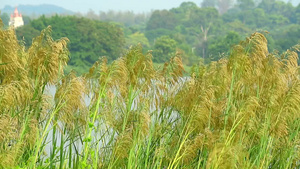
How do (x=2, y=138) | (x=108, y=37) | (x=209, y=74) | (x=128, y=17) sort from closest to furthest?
1. (x=2, y=138)
2. (x=209, y=74)
3. (x=108, y=37)
4. (x=128, y=17)

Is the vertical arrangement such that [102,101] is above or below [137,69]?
below

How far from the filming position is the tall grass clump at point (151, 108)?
523 centimetres

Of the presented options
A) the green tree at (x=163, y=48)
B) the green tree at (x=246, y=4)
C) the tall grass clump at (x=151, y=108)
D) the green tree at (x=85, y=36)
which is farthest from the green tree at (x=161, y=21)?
the tall grass clump at (x=151, y=108)

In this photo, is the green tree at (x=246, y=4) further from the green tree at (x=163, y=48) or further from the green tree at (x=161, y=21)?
the green tree at (x=163, y=48)

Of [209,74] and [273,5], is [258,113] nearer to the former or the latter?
[209,74]

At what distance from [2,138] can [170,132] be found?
1858mm

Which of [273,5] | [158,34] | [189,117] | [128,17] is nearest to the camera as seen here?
[189,117]

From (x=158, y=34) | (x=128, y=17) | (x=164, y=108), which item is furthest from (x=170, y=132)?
(x=128, y=17)

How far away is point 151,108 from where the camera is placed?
5922 mm

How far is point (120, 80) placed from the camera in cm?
560

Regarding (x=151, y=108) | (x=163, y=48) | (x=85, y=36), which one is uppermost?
(x=151, y=108)

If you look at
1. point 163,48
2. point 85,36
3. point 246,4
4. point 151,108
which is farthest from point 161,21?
point 151,108

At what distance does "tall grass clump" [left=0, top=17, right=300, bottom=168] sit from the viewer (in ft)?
17.2

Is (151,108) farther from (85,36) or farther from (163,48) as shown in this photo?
(163,48)
